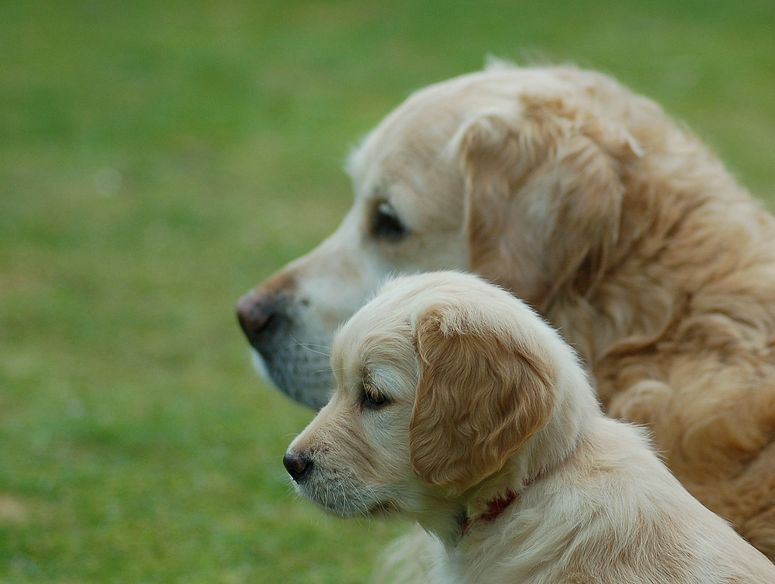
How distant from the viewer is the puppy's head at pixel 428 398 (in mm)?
3279

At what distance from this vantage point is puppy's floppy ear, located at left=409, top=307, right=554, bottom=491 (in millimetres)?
3256

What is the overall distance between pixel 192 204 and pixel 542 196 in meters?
8.74

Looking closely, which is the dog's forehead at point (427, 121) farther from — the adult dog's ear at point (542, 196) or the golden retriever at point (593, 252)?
the adult dog's ear at point (542, 196)

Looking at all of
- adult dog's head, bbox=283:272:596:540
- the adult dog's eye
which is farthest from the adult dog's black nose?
adult dog's head, bbox=283:272:596:540

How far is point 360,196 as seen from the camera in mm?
4895

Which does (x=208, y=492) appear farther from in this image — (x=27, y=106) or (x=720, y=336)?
(x=27, y=106)

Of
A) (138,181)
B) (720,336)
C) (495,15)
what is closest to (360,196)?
(720,336)

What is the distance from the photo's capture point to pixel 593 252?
14.1 ft

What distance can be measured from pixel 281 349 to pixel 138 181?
8767 millimetres

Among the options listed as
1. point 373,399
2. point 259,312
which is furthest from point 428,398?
point 259,312

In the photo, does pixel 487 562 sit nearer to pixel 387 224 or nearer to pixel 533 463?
pixel 533 463

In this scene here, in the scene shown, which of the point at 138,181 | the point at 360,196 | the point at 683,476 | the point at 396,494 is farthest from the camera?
the point at 138,181

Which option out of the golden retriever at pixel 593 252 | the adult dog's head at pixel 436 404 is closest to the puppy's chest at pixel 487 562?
the adult dog's head at pixel 436 404

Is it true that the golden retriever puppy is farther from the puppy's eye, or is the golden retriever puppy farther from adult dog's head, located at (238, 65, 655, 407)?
adult dog's head, located at (238, 65, 655, 407)
